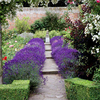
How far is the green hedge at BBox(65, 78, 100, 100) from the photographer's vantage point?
229 centimetres

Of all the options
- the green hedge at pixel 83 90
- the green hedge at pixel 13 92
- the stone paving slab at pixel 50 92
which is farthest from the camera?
the stone paving slab at pixel 50 92

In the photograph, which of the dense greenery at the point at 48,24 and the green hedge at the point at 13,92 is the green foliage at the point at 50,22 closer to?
the dense greenery at the point at 48,24

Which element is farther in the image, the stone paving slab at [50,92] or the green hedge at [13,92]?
the stone paving slab at [50,92]

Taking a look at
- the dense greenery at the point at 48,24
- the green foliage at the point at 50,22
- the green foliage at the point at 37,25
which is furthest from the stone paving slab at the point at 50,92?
the green foliage at the point at 50,22

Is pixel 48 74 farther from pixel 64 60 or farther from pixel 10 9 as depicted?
pixel 10 9

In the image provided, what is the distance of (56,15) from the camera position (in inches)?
568

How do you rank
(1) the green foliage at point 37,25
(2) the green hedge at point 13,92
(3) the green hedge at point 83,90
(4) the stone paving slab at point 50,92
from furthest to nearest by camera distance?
1. (1) the green foliage at point 37,25
2. (4) the stone paving slab at point 50,92
3. (2) the green hedge at point 13,92
4. (3) the green hedge at point 83,90

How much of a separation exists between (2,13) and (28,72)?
127 centimetres

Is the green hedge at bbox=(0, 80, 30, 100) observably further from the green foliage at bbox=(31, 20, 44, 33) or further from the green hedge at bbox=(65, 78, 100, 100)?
the green foliage at bbox=(31, 20, 44, 33)

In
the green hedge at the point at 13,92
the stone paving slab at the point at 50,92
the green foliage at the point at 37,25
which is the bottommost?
the stone paving slab at the point at 50,92

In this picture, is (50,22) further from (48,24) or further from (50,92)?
(50,92)

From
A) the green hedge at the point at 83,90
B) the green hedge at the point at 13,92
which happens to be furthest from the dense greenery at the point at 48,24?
the green hedge at the point at 13,92

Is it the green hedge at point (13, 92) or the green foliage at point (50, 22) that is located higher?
the green foliage at point (50, 22)

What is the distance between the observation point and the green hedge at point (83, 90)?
229 cm
